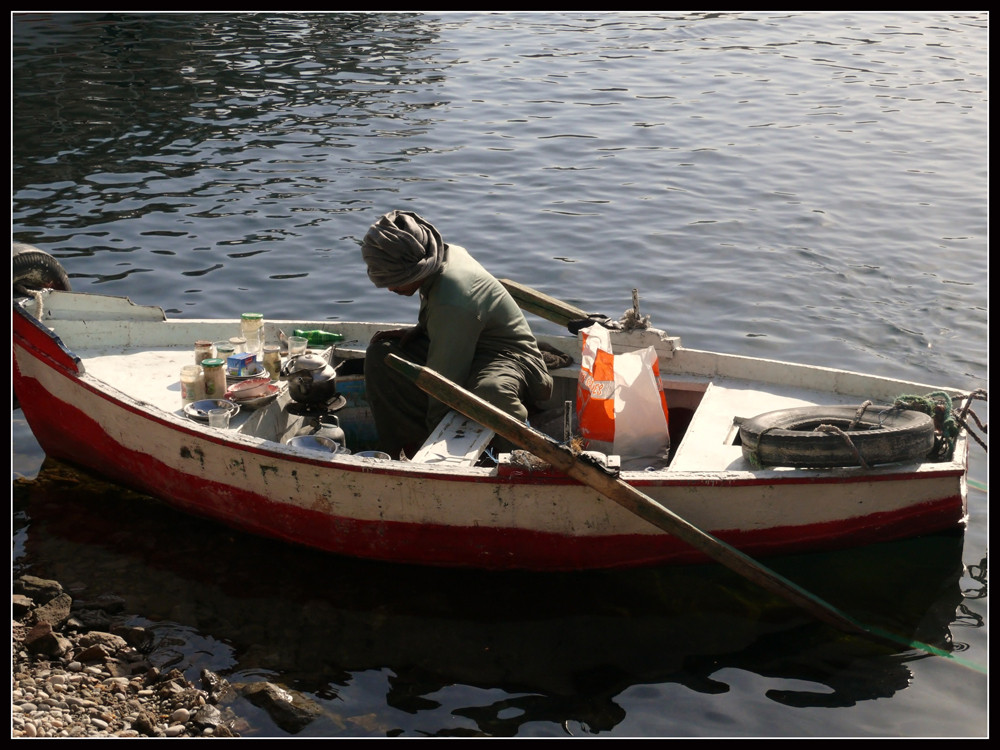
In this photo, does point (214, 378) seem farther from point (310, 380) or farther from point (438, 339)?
point (438, 339)

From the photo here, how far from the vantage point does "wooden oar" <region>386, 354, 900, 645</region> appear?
5859 millimetres

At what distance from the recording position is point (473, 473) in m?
6.21

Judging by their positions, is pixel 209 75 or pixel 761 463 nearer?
pixel 761 463

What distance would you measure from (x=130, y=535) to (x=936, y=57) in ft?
65.2

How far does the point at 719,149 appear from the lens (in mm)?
16453

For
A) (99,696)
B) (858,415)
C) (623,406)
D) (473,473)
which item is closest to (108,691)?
(99,696)

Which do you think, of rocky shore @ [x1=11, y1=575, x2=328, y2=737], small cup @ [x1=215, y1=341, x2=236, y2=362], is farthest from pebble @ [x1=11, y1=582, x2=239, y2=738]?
small cup @ [x1=215, y1=341, x2=236, y2=362]

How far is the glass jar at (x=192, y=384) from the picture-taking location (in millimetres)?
7059

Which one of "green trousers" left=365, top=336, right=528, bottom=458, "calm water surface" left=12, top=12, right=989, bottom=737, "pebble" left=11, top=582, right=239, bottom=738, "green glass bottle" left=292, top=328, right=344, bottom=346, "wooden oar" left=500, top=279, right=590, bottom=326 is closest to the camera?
"pebble" left=11, top=582, right=239, bottom=738

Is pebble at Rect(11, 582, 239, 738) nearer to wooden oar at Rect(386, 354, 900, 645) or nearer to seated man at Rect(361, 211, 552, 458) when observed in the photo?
wooden oar at Rect(386, 354, 900, 645)

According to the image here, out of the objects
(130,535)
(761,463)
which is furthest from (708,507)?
(130,535)

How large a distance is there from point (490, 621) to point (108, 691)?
7.29 feet

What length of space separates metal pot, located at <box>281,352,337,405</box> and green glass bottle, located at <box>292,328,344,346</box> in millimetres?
995

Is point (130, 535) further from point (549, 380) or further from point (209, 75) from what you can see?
point (209, 75)
